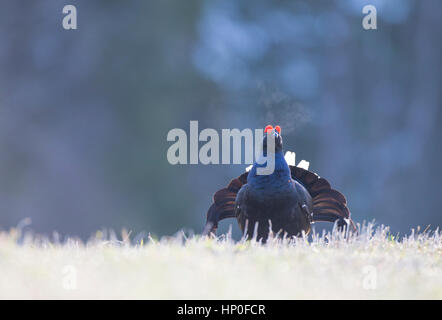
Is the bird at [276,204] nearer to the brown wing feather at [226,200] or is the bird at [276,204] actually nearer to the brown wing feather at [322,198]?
the brown wing feather at [322,198]

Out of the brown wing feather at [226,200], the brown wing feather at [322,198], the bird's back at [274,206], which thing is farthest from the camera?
the brown wing feather at [226,200]

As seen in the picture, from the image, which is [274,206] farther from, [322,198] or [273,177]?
[322,198]

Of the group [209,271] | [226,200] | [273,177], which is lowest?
[209,271]

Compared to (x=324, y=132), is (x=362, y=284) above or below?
below

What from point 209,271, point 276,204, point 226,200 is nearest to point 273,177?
point 276,204

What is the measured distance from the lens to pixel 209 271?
334 centimetres

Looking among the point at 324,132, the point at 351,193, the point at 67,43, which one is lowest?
the point at 351,193

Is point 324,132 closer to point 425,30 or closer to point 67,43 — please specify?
point 425,30

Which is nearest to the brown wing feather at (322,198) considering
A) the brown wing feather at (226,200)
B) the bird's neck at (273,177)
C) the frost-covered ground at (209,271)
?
the brown wing feather at (226,200)

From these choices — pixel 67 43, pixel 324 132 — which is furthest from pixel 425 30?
pixel 67 43

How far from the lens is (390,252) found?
469cm

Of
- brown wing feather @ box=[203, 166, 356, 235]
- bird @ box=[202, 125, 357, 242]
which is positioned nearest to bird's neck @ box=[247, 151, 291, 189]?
bird @ box=[202, 125, 357, 242]

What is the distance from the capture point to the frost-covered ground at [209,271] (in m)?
3.03

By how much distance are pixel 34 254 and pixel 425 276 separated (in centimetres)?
273
